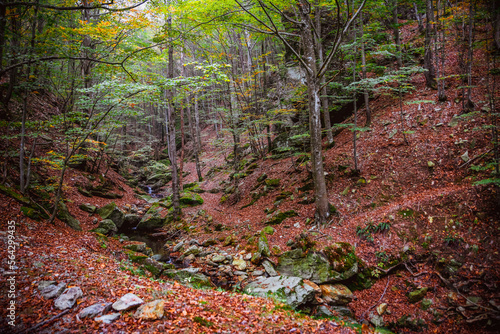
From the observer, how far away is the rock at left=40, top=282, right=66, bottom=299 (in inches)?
133

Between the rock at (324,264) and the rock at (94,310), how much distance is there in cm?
465

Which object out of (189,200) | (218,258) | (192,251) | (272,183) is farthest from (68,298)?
(189,200)

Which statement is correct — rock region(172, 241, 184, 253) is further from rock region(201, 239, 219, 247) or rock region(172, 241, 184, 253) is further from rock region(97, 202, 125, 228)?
rock region(97, 202, 125, 228)

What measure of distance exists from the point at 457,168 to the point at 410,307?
4.97 m

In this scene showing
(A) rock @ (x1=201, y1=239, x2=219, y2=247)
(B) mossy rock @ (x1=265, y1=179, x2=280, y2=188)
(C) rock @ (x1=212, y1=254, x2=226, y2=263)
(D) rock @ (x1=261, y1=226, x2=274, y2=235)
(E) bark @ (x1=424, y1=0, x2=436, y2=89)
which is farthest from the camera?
(B) mossy rock @ (x1=265, y1=179, x2=280, y2=188)

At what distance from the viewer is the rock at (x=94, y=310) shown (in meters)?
3.16

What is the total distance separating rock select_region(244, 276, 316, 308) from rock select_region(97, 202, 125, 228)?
8.79 meters

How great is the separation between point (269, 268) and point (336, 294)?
2009 millimetres

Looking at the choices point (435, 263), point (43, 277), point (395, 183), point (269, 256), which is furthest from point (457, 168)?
point (43, 277)

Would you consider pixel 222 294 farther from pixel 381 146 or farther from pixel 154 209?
pixel 154 209

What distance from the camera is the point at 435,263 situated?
5355mm

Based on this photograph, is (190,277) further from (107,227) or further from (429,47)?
(429,47)

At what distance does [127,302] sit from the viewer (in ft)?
11.4

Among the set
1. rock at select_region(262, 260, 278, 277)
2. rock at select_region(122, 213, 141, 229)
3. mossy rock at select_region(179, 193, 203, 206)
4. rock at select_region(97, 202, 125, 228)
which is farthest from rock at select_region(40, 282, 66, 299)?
mossy rock at select_region(179, 193, 203, 206)
